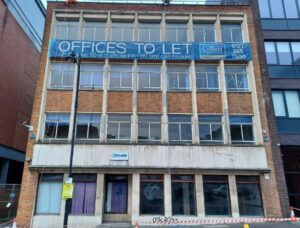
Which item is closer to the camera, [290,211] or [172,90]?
[290,211]

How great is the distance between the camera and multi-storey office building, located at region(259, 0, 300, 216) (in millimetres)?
16641

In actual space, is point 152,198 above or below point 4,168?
below

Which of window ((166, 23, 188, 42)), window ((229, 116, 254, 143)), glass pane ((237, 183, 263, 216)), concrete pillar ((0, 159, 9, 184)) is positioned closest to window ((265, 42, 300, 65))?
window ((229, 116, 254, 143))

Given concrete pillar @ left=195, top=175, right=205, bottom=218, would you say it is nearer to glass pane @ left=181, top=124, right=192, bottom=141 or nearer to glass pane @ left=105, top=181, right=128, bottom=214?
glass pane @ left=181, top=124, right=192, bottom=141

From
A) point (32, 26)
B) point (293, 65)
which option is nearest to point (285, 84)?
point (293, 65)

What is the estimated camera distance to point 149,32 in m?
18.2

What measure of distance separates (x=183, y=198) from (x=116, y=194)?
4.09m

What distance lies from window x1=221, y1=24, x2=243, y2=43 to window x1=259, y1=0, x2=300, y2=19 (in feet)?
7.74

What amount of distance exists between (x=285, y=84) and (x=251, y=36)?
13.7ft

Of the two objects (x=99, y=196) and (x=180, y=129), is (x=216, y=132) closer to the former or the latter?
(x=180, y=129)

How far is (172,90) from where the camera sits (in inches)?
659

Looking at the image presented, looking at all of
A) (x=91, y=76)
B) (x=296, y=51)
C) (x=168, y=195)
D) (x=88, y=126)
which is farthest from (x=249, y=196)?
(x=91, y=76)

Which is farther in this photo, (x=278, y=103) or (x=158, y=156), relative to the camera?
(x=278, y=103)

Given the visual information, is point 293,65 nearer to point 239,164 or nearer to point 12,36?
point 239,164
